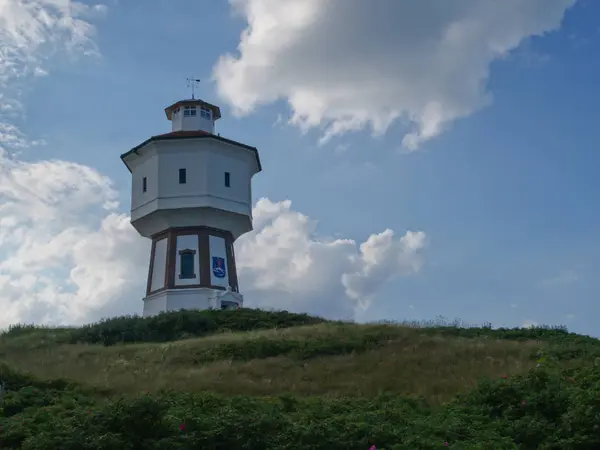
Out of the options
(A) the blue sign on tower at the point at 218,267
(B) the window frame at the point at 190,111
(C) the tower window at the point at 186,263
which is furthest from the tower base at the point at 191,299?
(B) the window frame at the point at 190,111

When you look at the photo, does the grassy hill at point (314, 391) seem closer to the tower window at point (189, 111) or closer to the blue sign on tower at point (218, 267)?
the blue sign on tower at point (218, 267)

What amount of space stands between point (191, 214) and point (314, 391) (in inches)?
1012

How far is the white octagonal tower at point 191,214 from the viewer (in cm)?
4122

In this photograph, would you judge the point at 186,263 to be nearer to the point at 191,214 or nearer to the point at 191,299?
the point at 191,299

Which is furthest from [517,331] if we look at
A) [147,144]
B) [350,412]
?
[147,144]

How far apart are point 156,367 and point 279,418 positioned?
1058cm

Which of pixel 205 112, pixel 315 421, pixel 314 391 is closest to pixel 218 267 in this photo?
pixel 205 112

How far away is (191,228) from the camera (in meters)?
42.2

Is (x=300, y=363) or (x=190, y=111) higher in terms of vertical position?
(x=190, y=111)

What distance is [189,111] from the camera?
153ft

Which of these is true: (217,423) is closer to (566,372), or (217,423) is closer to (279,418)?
(279,418)

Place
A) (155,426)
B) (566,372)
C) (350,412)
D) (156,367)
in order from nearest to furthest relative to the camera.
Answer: (155,426), (350,412), (566,372), (156,367)

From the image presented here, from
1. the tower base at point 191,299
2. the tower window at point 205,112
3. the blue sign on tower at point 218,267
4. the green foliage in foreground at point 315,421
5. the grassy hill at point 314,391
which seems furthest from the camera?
the tower window at point 205,112

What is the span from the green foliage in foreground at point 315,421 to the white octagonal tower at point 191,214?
2621cm
